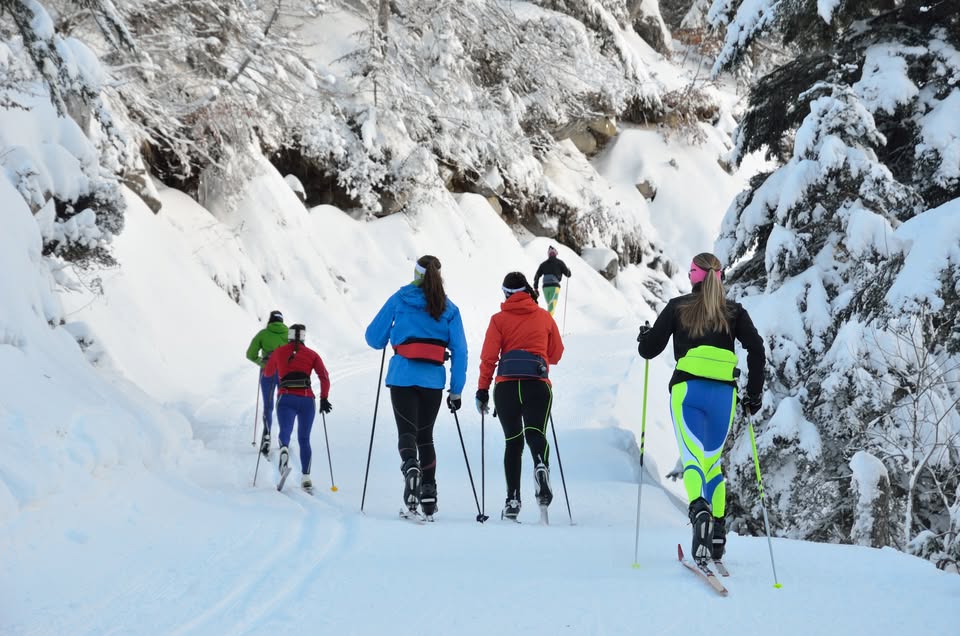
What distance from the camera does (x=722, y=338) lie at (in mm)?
5016

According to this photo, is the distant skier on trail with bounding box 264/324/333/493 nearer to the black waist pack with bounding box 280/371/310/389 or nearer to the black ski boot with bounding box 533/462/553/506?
the black waist pack with bounding box 280/371/310/389

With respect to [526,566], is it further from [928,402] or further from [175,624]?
[928,402]

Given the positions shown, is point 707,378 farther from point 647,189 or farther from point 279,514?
point 647,189

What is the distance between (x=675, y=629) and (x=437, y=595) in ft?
3.81

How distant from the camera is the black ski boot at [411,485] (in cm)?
642

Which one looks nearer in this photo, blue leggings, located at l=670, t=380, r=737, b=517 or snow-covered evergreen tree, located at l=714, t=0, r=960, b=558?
blue leggings, located at l=670, t=380, r=737, b=517

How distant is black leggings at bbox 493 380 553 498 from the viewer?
6.73m

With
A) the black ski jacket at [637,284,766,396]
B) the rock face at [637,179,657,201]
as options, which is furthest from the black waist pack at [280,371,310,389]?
the rock face at [637,179,657,201]

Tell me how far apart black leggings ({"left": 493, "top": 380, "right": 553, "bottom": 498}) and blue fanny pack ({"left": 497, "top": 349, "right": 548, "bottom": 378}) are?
0.23 ft

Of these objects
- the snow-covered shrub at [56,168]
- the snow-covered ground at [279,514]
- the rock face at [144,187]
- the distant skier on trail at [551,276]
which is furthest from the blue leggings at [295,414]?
the rock face at [144,187]

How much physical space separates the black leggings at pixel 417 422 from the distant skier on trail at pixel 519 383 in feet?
1.35

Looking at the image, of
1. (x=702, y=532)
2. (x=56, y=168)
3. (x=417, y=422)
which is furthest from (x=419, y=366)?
(x=56, y=168)

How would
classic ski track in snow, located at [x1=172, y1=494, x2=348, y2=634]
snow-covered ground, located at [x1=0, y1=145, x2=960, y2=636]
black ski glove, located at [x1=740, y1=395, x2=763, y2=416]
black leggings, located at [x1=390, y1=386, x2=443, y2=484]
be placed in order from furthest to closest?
black leggings, located at [x1=390, y1=386, x2=443, y2=484] < black ski glove, located at [x1=740, y1=395, x2=763, y2=416] < snow-covered ground, located at [x1=0, y1=145, x2=960, y2=636] < classic ski track in snow, located at [x1=172, y1=494, x2=348, y2=634]

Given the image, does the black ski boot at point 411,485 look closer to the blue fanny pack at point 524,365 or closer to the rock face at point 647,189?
the blue fanny pack at point 524,365
